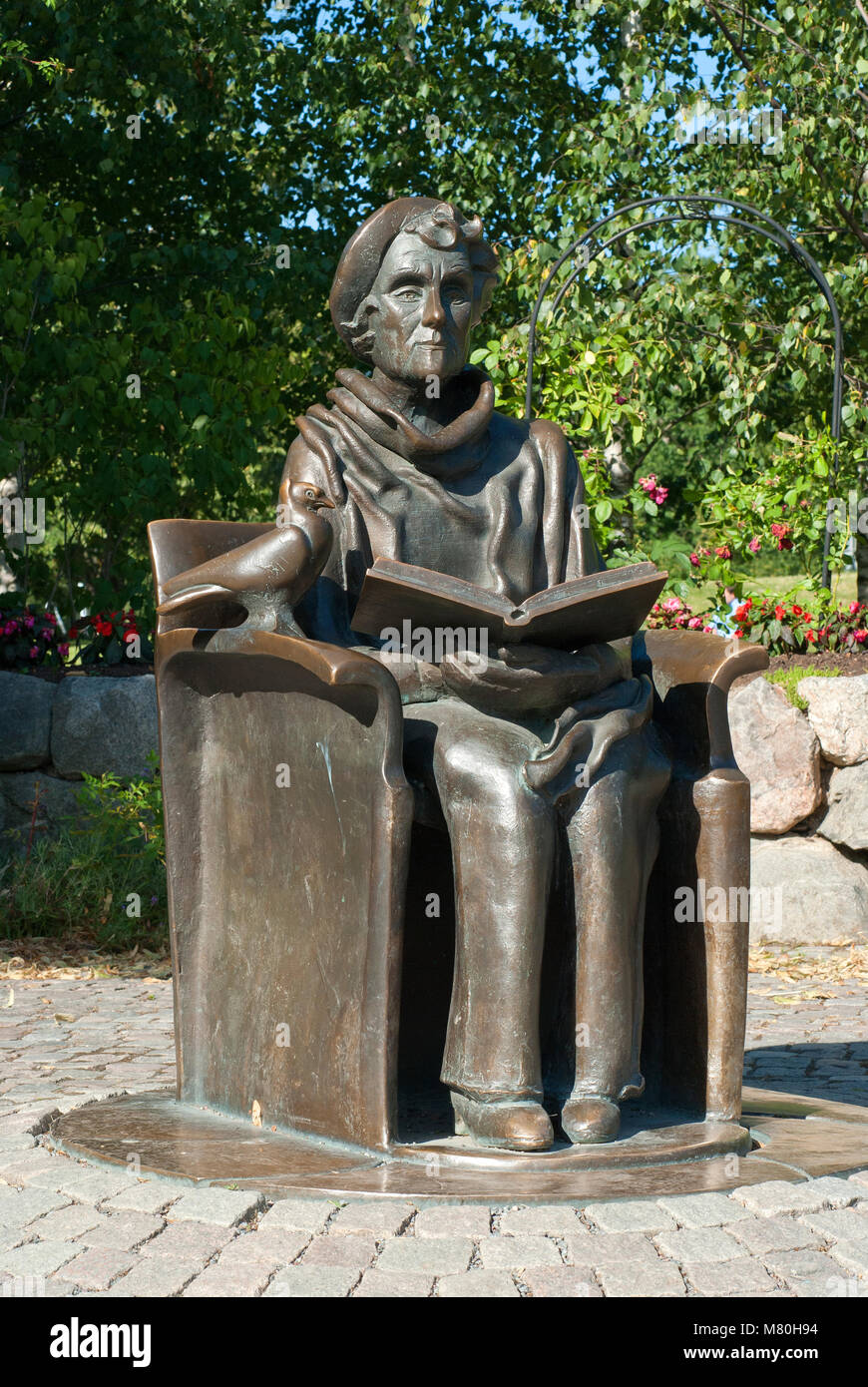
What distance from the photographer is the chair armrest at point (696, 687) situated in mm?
3703

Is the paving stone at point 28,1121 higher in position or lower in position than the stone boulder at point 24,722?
lower

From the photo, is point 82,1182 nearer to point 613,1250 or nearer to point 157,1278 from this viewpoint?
point 157,1278

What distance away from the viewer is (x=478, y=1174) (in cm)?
322

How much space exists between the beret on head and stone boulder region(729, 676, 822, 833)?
3965 millimetres

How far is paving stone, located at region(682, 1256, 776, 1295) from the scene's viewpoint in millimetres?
2662

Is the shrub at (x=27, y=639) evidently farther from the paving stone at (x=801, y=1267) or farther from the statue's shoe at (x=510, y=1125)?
the paving stone at (x=801, y=1267)

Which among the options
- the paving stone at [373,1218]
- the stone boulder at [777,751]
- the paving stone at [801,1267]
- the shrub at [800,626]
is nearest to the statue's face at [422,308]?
the paving stone at [373,1218]

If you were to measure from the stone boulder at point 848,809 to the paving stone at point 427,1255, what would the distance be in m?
5.06

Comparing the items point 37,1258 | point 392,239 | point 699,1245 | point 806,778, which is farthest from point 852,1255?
point 806,778

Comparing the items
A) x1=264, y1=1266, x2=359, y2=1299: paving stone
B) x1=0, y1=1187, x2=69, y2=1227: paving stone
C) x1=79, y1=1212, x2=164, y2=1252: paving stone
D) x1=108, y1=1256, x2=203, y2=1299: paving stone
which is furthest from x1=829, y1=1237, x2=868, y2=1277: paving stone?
x1=0, y1=1187, x2=69, y2=1227: paving stone

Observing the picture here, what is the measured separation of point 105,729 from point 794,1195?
5388 mm

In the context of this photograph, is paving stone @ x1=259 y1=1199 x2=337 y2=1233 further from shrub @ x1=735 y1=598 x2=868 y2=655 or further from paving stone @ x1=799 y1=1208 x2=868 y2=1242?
shrub @ x1=735 y1=598 x2=868 y2=655

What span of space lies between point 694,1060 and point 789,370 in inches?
345

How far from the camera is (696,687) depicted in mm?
Answer: 3746
